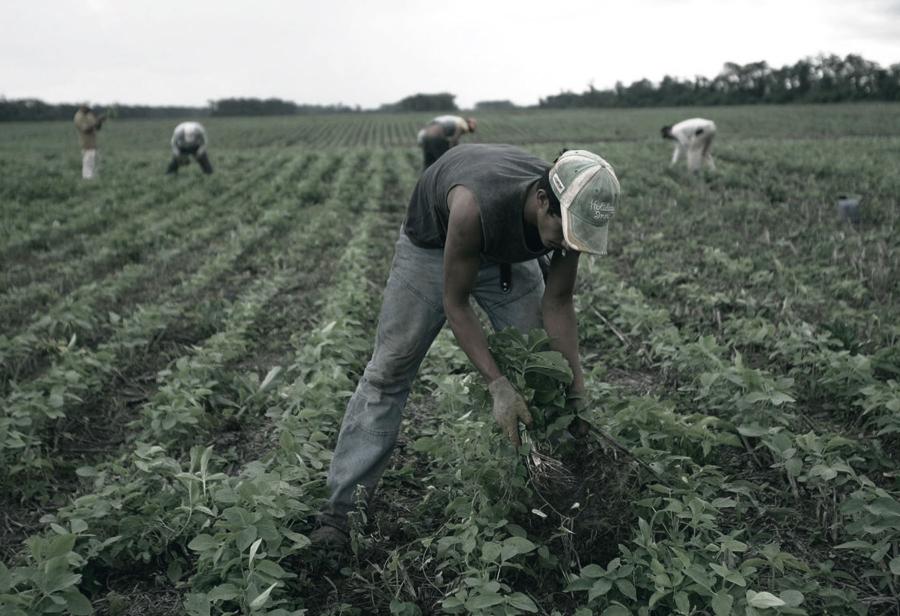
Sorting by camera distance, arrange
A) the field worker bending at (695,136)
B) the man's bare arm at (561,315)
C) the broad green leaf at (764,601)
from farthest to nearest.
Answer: the field worker bending at (695,136) → the man's bare arm at (561,315) → the broad green leaf at (764,601)

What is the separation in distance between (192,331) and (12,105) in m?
53.8

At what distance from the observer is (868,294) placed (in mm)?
5809

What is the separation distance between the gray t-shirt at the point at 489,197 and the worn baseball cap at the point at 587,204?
23 centimetres

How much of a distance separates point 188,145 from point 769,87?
51.8 m

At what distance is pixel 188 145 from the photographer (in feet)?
49.1

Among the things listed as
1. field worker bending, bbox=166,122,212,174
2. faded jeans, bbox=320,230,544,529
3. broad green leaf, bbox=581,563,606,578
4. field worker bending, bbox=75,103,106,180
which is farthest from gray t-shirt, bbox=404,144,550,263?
field worker bending, bbox=166,122,212,174

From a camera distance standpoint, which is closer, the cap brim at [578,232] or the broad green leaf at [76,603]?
the broad green leaf at [76,603]

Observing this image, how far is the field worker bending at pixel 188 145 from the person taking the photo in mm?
14727

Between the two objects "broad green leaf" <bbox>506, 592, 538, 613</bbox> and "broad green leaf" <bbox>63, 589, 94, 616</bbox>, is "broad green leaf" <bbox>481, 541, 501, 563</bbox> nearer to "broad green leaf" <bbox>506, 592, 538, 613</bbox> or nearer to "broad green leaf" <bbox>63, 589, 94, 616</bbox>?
"broad green leaf" <bbox>506, 592, 538, 613</bbox>

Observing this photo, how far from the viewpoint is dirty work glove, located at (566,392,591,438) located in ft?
8.67

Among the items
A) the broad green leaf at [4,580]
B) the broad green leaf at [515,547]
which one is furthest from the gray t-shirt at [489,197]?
the broad green leaf at [4,580]

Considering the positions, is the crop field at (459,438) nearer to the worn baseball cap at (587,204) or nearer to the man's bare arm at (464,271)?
the man's bare arm at (464,271)

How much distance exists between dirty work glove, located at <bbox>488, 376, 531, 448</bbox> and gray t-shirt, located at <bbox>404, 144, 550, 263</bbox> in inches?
19.6

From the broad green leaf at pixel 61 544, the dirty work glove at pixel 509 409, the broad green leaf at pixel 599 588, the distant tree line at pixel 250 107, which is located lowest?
the broad green leaf at pixel 599 588
